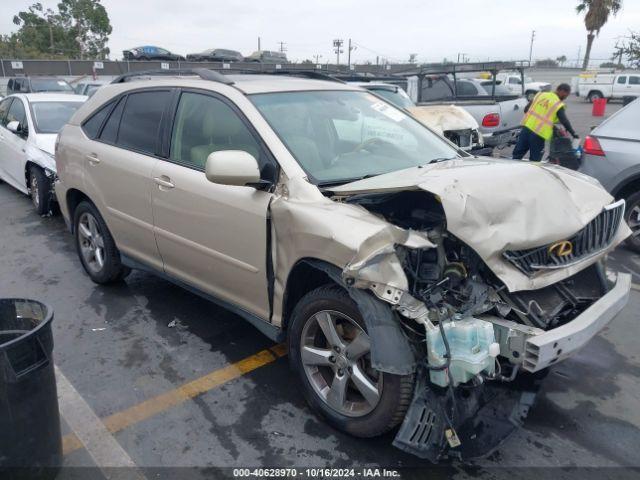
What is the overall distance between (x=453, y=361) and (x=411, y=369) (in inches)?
7.6

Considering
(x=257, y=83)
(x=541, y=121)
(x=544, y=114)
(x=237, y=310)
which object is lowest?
(x=237, y=310)

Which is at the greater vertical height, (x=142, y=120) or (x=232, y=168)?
(x=142, y=120)

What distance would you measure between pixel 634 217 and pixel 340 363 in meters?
4.64

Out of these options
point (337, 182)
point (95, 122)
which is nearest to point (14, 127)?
point (95, 122)

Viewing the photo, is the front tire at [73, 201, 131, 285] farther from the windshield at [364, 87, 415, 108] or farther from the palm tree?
the palm tree

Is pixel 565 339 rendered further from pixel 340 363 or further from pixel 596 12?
pixel 596 12

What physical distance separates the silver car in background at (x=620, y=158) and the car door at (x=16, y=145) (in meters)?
7.37

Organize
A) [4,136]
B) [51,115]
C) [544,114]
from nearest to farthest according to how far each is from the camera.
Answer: [51,115], [4,136], [544,114]

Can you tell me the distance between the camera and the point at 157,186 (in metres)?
3.74

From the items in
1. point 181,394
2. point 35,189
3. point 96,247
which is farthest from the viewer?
point 35,189

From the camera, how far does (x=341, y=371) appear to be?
2.82 m

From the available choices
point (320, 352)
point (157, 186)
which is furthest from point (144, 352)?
point (320, 352)

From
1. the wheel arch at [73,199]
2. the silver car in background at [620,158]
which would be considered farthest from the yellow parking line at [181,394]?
the silver car in background at [620,158]

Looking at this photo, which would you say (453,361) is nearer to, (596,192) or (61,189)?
(596,192)
